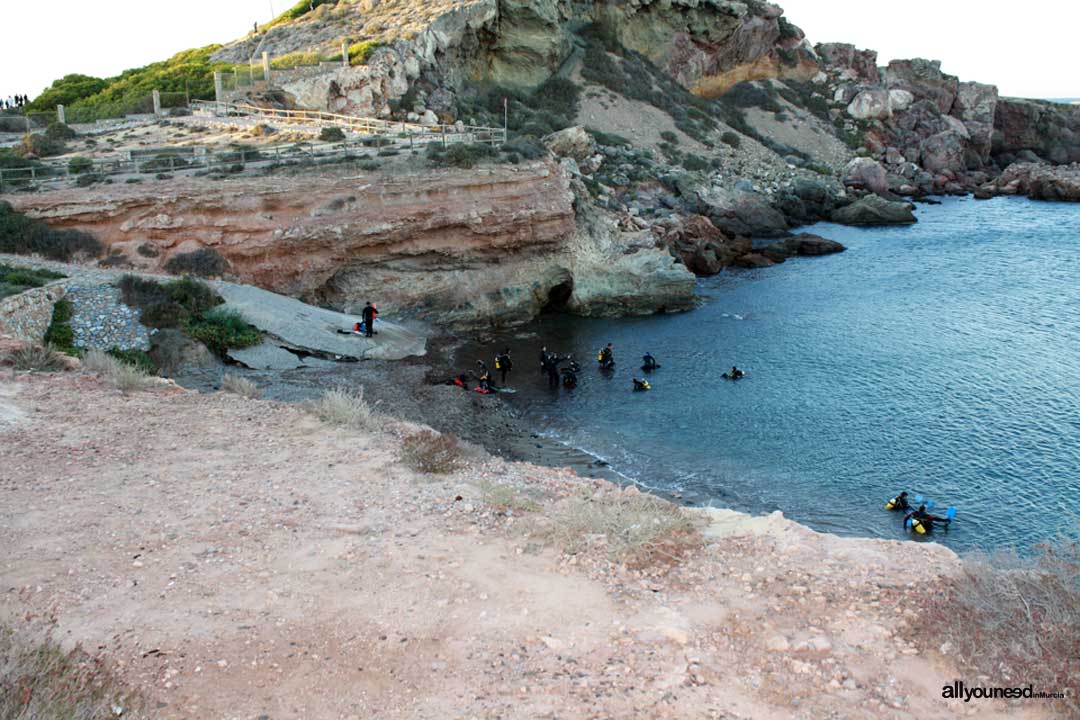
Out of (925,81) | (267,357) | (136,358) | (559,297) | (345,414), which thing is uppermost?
(925,81)

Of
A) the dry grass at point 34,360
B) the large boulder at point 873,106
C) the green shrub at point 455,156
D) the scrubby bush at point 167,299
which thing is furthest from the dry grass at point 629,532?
the large boulder at point 873,106

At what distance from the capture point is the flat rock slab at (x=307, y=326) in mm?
23219

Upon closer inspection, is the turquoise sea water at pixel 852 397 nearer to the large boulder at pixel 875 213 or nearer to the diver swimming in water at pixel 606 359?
the diver swimming in water at pixel 606 359

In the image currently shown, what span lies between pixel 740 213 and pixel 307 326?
1305 inches

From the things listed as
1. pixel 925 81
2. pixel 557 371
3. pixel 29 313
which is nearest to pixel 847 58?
pixel 925 81

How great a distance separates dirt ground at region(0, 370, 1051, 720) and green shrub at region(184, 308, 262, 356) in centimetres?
1004

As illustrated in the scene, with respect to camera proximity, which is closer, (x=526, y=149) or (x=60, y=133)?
(x=526, y=149)

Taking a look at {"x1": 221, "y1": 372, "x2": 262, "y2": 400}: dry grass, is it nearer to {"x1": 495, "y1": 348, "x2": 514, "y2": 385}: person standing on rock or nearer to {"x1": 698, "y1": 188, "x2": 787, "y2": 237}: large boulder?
{"x1": 495, "y1": 348, "x2": 514, "y2": 385}: person standing on rock

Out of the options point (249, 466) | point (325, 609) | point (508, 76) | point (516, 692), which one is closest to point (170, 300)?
point (249, 466)

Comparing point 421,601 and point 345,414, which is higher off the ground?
point 345,414

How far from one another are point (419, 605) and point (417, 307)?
2259 centimetres

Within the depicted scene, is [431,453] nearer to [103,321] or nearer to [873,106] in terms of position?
[103,321]

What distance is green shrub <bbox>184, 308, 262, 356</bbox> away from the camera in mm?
21297

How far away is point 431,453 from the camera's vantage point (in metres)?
12.1
